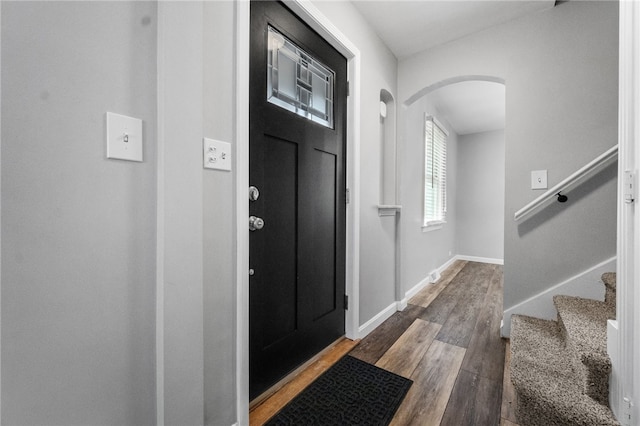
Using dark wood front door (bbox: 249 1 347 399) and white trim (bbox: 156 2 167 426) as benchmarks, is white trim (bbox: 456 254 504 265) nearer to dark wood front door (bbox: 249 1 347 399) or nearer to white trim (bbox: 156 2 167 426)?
dark wood front door (bbox: 249 1 347 399)

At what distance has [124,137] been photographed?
82 cm

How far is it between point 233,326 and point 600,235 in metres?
2.39

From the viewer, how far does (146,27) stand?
2.85 ft

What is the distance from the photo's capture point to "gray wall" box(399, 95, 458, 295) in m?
2.73

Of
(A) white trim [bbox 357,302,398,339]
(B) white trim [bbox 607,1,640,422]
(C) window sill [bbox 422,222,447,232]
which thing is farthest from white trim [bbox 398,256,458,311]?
(B) white trim [bbox 607,1,640,422]

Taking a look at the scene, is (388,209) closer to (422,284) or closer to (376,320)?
(376,320)

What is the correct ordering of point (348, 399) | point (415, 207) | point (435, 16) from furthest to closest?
1. point (415, 207)
2. point (435, 16)
3. point (348, 399)

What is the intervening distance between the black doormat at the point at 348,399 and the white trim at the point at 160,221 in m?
0.60

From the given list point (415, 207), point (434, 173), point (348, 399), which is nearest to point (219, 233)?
point (348, 399)

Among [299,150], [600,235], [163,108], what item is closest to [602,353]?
[600,235]

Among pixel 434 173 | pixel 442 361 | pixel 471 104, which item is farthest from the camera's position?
pixel 434 173

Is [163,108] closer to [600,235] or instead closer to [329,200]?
[329,200]

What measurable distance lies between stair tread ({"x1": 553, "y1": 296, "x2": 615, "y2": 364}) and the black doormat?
847mm

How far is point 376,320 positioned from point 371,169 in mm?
1285
